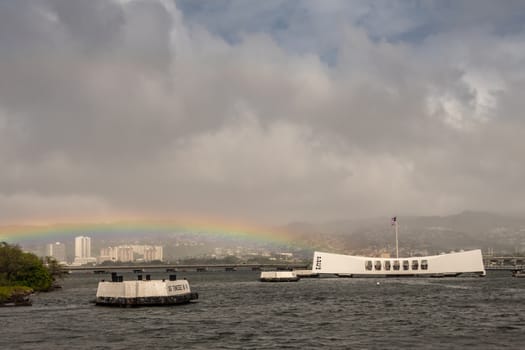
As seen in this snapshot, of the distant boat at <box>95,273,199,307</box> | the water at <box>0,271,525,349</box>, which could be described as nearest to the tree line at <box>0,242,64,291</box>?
the water at <box>0,271,525,349</box>

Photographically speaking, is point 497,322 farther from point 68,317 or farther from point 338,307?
point 68,317

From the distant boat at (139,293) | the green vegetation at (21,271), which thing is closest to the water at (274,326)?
the distant boat at (139,293)

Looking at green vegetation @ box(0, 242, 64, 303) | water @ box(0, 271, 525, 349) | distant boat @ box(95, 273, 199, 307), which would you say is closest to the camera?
water @ box(0, 271, 525, 349)

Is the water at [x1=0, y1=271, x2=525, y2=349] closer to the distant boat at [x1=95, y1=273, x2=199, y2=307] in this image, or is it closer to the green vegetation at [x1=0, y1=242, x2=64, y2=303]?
the distant boat at [x1=95, y1=273, x2=199, y2=307]

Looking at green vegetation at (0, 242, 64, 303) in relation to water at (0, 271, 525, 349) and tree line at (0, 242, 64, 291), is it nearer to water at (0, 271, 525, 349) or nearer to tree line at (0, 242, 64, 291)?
tree line at (0, 242, 64, 291)

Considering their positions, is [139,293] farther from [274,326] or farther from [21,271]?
[21,271]

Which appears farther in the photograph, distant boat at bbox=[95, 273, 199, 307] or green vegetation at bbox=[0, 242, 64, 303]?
green vegetation at bbox=[0, 242, 64, 303]

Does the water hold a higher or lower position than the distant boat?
lower

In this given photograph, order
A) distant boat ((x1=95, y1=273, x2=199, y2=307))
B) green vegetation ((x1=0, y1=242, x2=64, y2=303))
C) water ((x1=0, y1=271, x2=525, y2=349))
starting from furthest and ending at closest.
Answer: green vegetation ((x1=0, y1=242, x2=64, y2=303))
distant boat ((x1=95, y1=273, x2=199, y2=307))
water ((x1=0, y1=271, x2=525, y2=349))

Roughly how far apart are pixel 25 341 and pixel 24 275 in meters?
106

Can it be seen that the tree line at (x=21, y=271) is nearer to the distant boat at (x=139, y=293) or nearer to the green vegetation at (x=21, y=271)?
the green vegetation at (x=21, y=271)

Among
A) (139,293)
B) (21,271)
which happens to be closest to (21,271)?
(21,271)

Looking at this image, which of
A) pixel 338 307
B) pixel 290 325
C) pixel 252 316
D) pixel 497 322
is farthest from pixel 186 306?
pixel 497 322

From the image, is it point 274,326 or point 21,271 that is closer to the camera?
point 274,326
